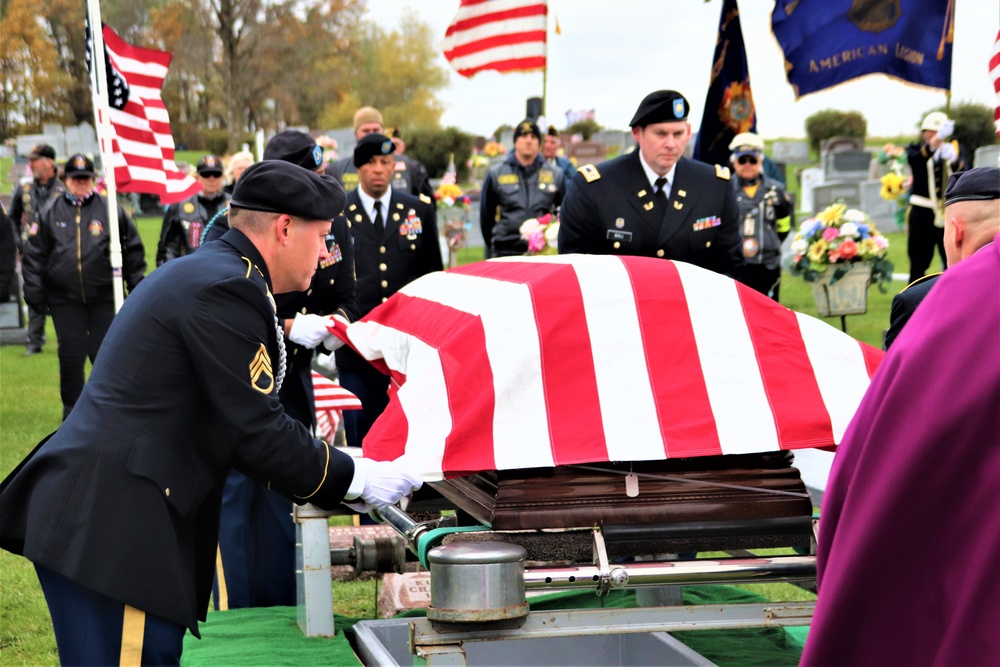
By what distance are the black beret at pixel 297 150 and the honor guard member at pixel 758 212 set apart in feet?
17.6

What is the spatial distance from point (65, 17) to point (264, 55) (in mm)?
8015

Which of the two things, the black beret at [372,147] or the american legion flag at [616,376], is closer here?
the american legion flag at [616,376]

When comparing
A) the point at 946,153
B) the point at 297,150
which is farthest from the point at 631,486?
the point at 946,153

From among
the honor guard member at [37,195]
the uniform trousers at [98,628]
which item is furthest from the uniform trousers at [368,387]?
the honor guard member at [37,195]

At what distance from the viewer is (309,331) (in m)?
4.23

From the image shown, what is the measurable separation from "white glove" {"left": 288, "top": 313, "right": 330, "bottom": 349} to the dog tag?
5.25 feet

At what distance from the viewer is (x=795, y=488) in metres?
3.05

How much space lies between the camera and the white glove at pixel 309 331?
13.8ft

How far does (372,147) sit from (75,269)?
3234 millimetres

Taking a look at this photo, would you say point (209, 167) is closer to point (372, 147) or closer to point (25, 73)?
point (372, 147)

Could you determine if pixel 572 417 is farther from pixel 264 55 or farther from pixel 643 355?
pixel 264 55

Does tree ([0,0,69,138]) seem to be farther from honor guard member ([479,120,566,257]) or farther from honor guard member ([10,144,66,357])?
honor guard member ([479,120,566,257])

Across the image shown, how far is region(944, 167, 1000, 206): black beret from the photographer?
3.18 m

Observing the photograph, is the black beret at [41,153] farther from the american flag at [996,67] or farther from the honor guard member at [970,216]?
the honor guard member at [970,216]
